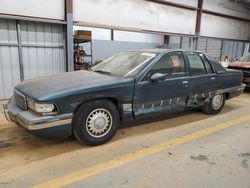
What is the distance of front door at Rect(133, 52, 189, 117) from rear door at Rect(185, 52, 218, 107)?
174 mm

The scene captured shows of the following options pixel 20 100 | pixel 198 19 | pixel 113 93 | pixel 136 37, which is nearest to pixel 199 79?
pixel 113 93

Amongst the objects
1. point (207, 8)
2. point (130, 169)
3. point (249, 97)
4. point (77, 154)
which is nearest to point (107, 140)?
point (77, 154)

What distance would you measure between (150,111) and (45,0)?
446 centimetres

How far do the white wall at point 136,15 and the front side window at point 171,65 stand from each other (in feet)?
13.0

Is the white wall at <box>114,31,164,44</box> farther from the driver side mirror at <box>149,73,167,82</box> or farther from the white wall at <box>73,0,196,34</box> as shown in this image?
Result: the driver side mirror at <box>149,73,167,82</box>

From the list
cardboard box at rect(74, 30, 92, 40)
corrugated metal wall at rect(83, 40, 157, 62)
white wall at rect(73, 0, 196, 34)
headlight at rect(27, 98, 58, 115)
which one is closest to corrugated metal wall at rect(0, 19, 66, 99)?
cardboard box at rect(74, 30, 92, 40)

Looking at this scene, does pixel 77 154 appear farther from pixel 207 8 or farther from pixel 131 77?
pixel 207 8

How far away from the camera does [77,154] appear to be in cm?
302

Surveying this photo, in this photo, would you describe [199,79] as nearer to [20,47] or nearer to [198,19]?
[20,47]

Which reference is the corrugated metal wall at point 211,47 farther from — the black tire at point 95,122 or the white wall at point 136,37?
the black tire at point 95,122

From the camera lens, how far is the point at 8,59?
5941mm

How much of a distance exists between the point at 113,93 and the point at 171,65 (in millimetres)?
1291

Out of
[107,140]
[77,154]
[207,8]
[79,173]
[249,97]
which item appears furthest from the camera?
[207,8]

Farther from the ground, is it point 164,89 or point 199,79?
point 199,79
